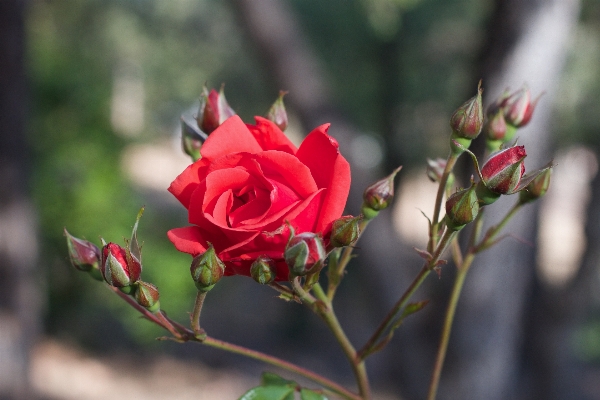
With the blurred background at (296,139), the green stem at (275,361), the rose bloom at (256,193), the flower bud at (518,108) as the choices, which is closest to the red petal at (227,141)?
the rose bloom at (256,193)

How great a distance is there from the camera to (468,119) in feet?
2.36

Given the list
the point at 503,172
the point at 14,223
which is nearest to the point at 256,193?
the point at 503,172

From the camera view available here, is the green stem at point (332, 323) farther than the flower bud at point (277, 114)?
No

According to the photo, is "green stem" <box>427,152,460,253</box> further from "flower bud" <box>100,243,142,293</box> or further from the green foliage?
"flower bud" <box>100,243,142,293</box>

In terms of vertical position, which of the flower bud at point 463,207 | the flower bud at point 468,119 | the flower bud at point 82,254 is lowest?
the flower bud at point 82,254

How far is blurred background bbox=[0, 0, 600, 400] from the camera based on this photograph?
275cm

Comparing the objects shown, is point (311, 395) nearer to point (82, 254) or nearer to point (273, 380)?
point (273, 380)

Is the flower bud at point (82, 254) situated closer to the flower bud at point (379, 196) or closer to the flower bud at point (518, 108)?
the flower bud at point (379, 196)

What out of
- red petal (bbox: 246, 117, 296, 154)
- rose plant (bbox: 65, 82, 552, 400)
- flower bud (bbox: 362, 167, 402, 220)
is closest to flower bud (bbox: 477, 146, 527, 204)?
rose plant (bbox: 65, 82, 552, 400)

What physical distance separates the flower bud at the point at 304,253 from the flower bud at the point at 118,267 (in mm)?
204

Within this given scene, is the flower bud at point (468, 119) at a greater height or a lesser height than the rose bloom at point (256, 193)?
greater

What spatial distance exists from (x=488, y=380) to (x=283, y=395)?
7.65 ft

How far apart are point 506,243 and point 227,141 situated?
2131 mm

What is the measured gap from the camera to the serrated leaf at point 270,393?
771mm
